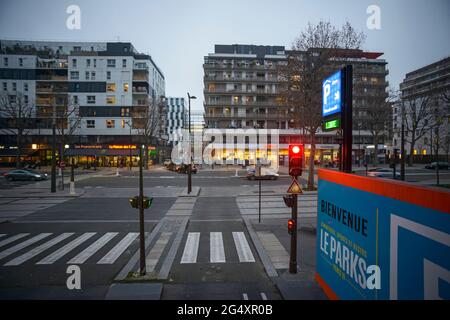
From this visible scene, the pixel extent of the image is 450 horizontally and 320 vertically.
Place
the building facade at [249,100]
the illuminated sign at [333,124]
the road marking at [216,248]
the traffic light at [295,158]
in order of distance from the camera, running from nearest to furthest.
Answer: the illuminated sign at [333,124], the traffic light at [295,158], the road marking at [216,248], the building facade at [249,100]

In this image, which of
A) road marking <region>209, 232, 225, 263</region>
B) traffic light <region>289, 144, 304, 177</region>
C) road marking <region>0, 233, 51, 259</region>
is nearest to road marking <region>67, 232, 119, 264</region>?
road marking <region>0, 233, 51, 259</region>

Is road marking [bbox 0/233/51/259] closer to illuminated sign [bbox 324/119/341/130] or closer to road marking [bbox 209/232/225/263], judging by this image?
road marking [bbox 209/232/225/263]

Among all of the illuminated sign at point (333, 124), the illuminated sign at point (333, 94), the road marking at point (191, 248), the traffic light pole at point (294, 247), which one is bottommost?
the road marking at point (191, 248)

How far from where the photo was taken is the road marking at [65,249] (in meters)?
9.90

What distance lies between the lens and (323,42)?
24047 millimetres

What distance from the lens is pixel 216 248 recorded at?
11.3m

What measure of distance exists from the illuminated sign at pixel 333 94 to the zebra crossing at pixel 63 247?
Result: 8950 mm

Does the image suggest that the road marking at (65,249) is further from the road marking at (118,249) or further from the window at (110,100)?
the window at (110,100)

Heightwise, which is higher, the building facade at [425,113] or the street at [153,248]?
the building facade at [425,113]

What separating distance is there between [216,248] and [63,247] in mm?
6430

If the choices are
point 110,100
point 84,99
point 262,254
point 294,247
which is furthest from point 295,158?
point 84,99

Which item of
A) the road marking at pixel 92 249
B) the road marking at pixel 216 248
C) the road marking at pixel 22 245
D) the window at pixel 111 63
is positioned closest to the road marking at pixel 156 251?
the road marking at pixel 216 248
